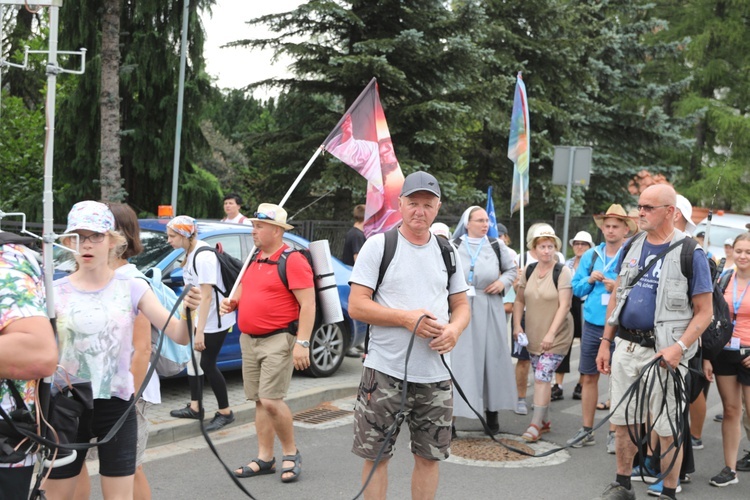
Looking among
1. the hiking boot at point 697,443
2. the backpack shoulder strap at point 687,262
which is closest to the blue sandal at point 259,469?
the backpack shoulder strap at point 687,262

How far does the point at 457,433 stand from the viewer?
23.7ft

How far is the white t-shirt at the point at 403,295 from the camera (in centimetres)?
422

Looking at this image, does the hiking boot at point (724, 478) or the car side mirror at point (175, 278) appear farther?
the car side mirror at point (175, 278)

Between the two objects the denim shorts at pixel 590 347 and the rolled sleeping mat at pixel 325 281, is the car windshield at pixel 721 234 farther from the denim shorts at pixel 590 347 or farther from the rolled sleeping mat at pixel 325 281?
the rolled sleeping mat at pixel 325 281

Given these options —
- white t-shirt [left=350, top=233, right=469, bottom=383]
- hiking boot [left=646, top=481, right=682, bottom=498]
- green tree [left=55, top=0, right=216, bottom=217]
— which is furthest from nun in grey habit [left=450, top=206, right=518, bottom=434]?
green tree [left=55, top=0, right=216, bottom=217]

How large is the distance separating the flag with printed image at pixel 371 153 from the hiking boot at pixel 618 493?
278cm

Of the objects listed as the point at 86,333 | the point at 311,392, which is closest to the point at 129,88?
the point at 311,392

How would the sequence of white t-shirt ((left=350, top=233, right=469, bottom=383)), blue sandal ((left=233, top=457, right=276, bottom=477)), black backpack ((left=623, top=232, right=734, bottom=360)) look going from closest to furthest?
1. white t-shirt ((left=350, top=233, right=469, bottom=383))
2. black backpack ((left=623, top=232, right=734, bottom=360))
3. blue sandal ((left=233, top=457, right=276, bottom=477))

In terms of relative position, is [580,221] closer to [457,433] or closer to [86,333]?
[457,433]

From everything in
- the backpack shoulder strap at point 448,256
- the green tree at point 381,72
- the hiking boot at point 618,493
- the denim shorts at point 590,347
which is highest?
the green tree at point 381,72

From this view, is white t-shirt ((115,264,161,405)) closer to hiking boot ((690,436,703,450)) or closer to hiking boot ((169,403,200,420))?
hiking boot ((169,403,200,420))

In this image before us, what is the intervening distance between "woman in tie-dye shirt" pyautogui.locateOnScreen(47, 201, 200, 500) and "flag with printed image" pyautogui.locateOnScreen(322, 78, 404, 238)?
333cm

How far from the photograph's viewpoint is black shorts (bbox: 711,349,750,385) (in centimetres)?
612

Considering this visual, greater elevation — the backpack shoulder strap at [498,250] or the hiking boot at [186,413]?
the backpack shoulder strap at [498,250]
